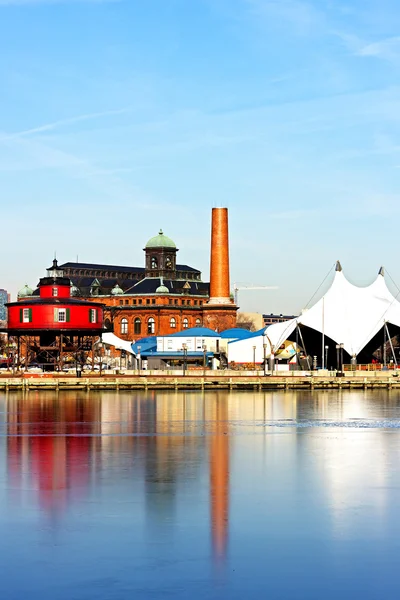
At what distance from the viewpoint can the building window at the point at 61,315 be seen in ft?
406

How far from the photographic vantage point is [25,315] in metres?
125

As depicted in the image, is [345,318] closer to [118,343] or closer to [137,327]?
[118,343]

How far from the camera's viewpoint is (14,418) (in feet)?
233

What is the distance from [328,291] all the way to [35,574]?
114300mm

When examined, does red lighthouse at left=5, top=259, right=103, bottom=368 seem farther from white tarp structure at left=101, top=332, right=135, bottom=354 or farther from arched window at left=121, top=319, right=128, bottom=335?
arched window at left=121, top=319, right=128, bottom=335

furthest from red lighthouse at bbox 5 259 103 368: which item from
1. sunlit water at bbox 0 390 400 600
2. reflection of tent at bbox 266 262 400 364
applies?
sunlit water at bbox 0 390 400 600

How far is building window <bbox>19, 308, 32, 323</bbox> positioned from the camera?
124625mm

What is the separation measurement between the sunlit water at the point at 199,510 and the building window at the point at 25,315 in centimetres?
5880

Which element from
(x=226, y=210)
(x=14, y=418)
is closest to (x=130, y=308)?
(x=226, y=210)

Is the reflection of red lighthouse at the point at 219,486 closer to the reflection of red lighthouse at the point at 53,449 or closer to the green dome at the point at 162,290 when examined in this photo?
the reflection of red lighthouse at the point at 53,449

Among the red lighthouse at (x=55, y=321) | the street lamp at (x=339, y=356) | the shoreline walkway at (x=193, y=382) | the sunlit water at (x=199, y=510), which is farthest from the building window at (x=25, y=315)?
the sunlit water at (x=199, y=510)

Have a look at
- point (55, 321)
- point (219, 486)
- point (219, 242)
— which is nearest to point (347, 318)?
point (219, 242)

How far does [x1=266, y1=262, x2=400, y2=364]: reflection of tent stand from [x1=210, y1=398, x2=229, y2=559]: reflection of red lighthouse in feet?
234

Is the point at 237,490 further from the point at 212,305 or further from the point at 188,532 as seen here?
the point at 212,305
